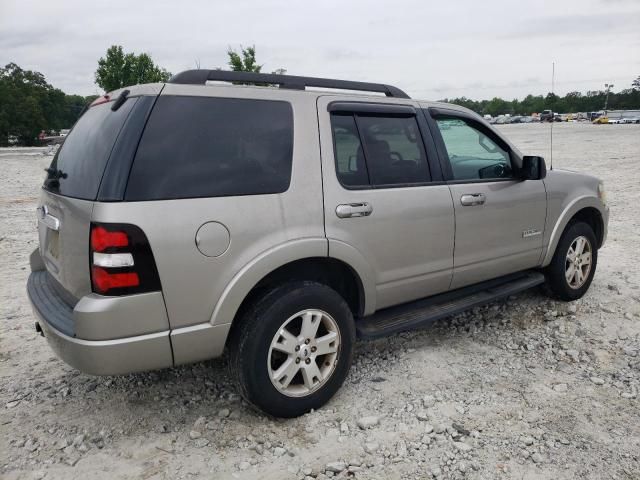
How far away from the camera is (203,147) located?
2566mm

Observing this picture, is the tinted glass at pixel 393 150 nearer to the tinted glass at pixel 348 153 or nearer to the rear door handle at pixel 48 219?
the tinted glass at pixel 348 153

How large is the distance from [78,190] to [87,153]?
23 centimetres

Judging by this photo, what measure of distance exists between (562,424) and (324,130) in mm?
2208

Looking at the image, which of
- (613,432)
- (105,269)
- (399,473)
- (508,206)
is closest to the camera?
(105,269)

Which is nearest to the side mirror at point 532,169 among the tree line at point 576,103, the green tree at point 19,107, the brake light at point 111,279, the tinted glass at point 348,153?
the tinted glass at point 348,153

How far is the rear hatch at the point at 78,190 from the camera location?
243 centimetres

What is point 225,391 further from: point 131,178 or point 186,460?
point 131,178

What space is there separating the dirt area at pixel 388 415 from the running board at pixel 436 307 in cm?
39

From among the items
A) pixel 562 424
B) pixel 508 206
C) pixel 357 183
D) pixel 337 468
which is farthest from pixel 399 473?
pixel 508 206

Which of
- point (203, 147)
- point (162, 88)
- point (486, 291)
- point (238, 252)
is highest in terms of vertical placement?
point (162, 88)

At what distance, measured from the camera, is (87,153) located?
267cm

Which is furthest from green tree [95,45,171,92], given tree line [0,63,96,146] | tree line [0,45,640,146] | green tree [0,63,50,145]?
green tree [0,63,50,145]

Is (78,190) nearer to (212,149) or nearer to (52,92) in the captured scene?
(212,149)

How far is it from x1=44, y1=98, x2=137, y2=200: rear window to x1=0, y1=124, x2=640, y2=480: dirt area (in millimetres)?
1372
